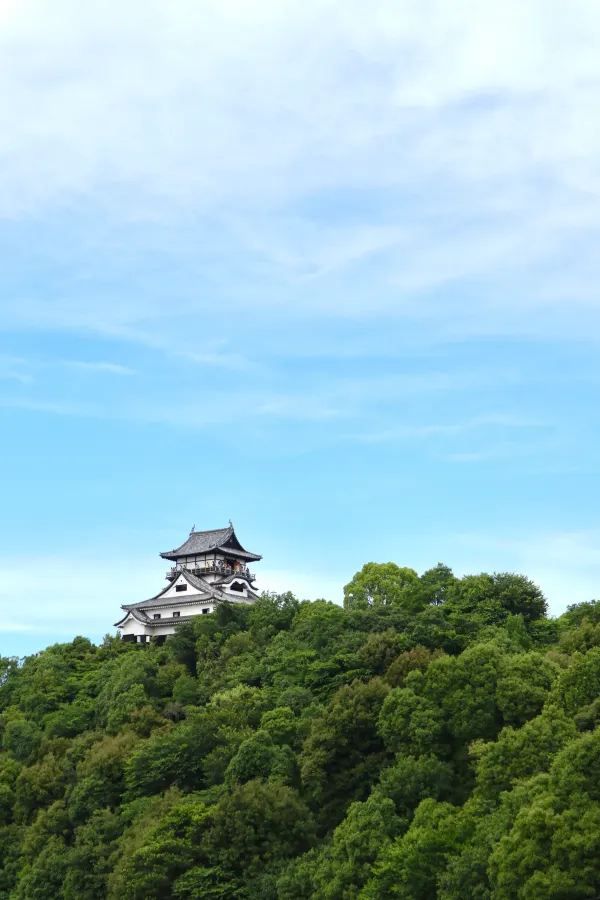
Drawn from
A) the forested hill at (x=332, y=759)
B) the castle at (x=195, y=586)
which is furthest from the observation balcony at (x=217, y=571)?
the forested hill at (x=332, y=759)

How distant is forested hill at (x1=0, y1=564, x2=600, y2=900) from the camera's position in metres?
26.3

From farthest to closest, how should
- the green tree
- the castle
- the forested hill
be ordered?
1. the castle
2. the green tree
3. the forested hill

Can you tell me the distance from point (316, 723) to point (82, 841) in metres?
8.47

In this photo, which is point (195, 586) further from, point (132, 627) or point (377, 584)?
point (377, 584)

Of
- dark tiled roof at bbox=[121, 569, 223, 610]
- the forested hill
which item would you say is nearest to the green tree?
the forested hill

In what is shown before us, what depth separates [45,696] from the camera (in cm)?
4772

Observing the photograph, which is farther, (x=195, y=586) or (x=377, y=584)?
(x=195, y=586)

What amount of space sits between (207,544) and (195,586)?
359 centimetres

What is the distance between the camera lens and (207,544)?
59000 millimetres

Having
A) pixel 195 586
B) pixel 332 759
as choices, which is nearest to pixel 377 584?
pixel 195 586

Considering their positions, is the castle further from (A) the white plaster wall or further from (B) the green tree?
(B) the green tree

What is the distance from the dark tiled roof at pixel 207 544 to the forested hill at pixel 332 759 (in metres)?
10.6

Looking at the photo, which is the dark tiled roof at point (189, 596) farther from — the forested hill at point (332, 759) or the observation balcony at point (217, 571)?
the forested hill at point (332, 759)

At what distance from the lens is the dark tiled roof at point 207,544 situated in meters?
58.7
